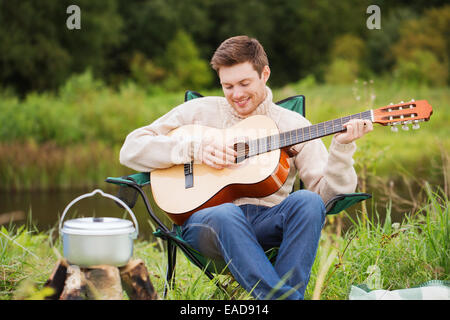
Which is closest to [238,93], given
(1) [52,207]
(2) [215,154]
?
(2) [215,154]

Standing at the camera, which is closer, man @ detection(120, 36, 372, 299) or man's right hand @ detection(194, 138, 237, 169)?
man @ detection(120, 36, 372, 299)

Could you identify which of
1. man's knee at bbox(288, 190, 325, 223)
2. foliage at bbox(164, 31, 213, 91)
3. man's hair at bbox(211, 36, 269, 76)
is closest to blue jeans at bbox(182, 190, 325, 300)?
man's knee at bbox(288, 190, 325, 223)

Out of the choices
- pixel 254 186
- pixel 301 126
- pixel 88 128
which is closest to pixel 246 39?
pixel 301 126

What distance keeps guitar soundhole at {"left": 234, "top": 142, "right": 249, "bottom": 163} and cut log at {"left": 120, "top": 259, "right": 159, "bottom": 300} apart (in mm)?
714

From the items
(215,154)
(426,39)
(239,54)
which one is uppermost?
(426,39)

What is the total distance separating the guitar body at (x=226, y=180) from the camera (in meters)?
2.24

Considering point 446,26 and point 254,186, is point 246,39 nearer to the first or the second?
point 254,186

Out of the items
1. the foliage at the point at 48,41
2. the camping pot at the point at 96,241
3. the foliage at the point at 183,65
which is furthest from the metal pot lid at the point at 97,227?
the foliage at the point at 183,65

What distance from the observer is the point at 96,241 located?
5.41 feet

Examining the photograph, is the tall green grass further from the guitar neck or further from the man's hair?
Answer: the man's hair

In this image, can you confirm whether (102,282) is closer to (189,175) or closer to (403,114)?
(189,175)

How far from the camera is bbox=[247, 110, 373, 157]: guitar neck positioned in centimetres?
214

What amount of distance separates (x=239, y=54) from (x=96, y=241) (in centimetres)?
113
